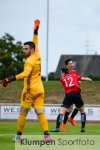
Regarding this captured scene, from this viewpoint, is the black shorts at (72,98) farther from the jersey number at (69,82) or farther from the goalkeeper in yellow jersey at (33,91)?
the goalkeeper in yellow jersey at (33,91)

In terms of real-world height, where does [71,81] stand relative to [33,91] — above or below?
below

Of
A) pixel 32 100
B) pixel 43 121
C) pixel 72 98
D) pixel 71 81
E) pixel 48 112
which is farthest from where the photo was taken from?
pixel 48 112

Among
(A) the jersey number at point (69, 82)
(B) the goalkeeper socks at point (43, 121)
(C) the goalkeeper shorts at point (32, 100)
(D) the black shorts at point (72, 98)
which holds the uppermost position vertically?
(C) the goalkeeper shorts at point (32, 100)

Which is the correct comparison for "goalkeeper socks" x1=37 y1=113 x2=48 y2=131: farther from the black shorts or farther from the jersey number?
the black shorts

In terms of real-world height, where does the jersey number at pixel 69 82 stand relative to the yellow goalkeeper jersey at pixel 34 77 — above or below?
below

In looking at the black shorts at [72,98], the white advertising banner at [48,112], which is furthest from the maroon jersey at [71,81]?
the white advertising banner at [48,112]

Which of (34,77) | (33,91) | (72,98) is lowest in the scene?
Answer: (72,98)

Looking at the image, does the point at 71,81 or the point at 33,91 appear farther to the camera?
the point at 71,81

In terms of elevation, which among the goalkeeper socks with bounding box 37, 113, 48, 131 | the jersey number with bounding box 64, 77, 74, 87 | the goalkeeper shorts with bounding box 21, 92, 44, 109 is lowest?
the jersey number with bounding box 64, 77, 74, 87

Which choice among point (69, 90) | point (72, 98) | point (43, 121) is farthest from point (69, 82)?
point (43, 121)

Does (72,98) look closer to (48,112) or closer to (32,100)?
(32,100)

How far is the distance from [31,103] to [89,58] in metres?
96.7

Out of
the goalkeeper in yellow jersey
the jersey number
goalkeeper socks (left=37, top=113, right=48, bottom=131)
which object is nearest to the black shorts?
the jersey number

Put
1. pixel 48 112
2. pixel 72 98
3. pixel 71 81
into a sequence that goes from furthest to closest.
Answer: pixel 48 112 < pixel 72 98 < pixel 71 81
